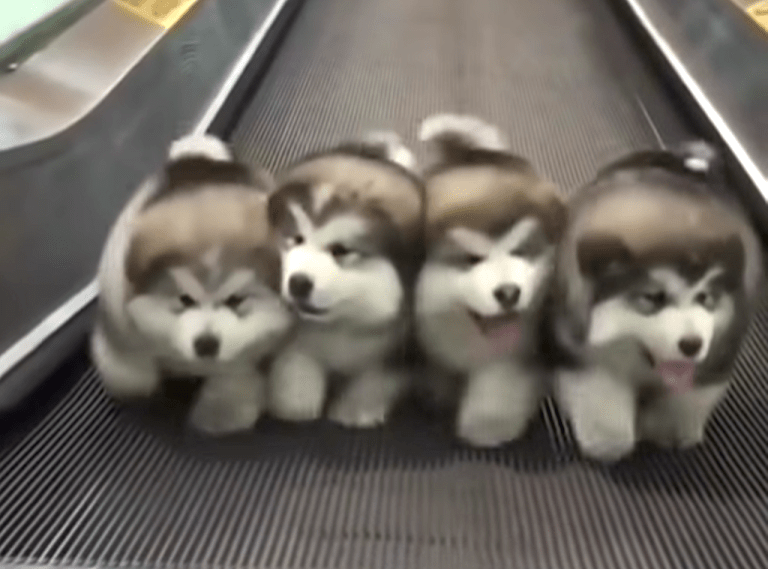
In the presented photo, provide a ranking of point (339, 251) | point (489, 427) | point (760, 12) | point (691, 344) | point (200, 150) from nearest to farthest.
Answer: point (691, 344)
point (339, 251)
point (489, 427)
point (200, 150)
point (760, 12)

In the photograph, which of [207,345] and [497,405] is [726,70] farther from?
[207,345]

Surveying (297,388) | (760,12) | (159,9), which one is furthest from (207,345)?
(760,12)

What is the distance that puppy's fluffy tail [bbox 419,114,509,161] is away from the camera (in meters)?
1.37

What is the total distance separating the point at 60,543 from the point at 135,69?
1.44 meters

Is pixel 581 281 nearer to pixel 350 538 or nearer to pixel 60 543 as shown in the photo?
pixel 350 538

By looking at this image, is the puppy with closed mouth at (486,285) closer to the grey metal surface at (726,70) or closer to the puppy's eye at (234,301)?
the puppy's eye at (234,301)

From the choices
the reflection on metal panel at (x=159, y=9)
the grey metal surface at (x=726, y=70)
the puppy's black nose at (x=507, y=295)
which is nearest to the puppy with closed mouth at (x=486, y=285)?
the puppy's black nose at (x=507, y=295)

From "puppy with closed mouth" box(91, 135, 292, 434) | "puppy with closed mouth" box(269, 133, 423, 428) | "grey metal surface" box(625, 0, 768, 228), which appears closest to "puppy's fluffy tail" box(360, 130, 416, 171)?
"puppy with closed mouth" box(269, 133, 423, 428)

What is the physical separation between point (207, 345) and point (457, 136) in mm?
488

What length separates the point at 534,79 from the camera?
9.77 ft

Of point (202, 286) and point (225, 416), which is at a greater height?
point (202, 286)

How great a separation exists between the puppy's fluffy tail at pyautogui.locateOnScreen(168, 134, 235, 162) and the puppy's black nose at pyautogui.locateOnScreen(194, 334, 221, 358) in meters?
0.30

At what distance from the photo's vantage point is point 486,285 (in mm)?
1163

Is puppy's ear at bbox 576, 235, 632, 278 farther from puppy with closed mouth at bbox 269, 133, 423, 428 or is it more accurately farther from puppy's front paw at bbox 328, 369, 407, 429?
puppy's front paw at bbox 328, 369, 407, 429
